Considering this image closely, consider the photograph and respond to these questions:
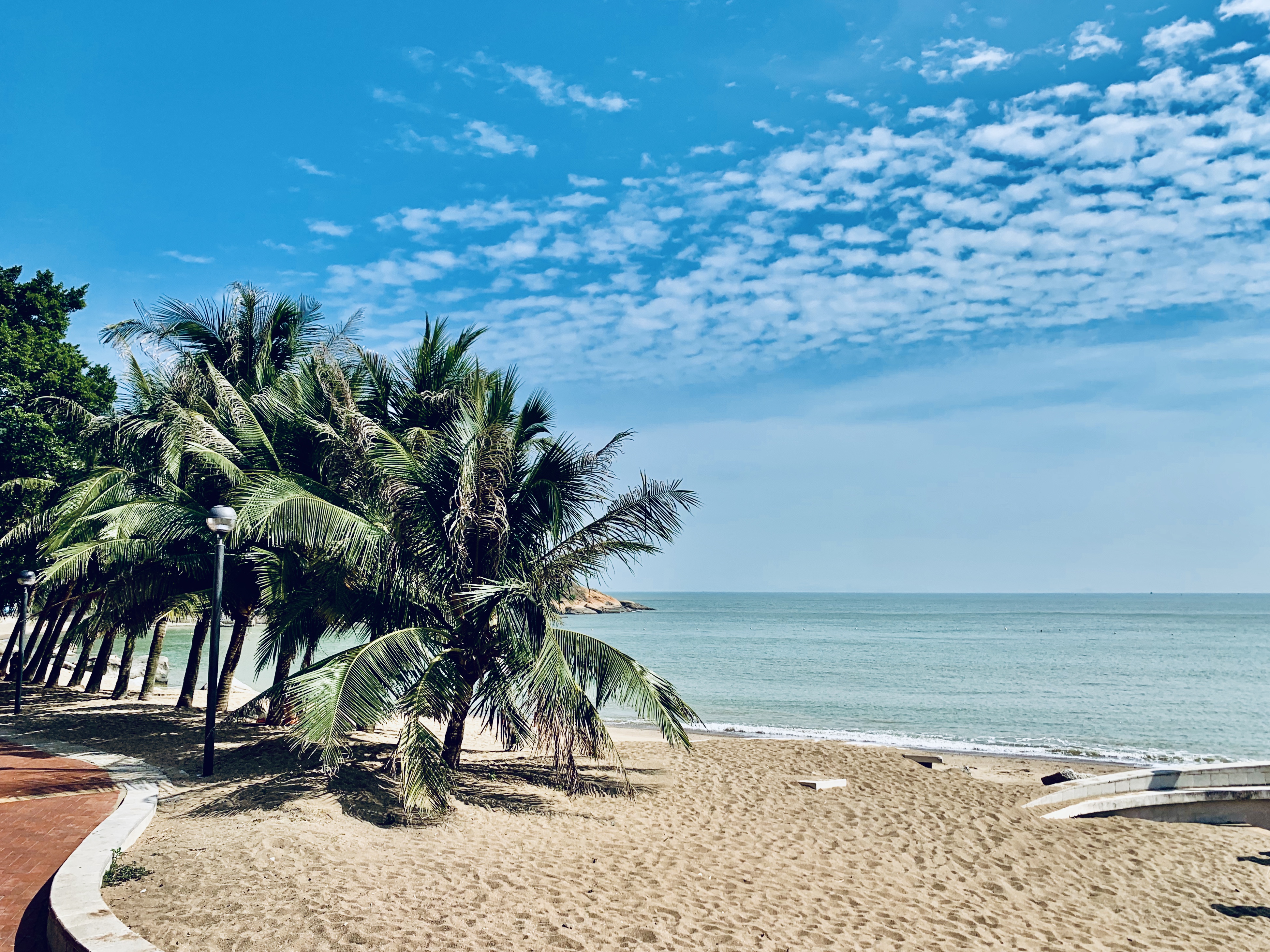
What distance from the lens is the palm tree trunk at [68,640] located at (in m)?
17.7

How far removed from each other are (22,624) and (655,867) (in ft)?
46.8

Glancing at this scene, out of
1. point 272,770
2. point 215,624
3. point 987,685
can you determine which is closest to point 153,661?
point 272,770

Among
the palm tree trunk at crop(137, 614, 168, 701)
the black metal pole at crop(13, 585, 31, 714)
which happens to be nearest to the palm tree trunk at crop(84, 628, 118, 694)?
the palm tree trunk at crop(137, 614, 168, 701)

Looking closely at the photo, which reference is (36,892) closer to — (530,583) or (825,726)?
(530,583)

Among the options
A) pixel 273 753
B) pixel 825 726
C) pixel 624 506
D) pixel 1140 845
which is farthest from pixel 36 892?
pixel 825 726

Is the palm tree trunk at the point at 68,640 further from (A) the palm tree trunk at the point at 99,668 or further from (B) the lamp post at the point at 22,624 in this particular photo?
(B) the lamp post at the point at 22,624

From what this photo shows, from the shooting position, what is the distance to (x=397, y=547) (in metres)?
10.5

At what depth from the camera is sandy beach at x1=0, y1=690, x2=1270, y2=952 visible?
5.79 meters

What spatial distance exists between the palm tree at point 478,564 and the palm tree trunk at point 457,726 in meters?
0.03

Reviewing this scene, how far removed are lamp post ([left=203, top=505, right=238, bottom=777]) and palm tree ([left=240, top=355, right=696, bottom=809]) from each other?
340mm

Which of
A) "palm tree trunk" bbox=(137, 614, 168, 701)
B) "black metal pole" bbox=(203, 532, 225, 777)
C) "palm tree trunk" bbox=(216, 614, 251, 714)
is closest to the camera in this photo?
"black metal pole" bbox=(203, 532, 225, 777)

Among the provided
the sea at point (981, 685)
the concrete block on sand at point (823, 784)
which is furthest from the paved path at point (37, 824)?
the sea at point (981, 685)

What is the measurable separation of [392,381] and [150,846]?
26.0 ft

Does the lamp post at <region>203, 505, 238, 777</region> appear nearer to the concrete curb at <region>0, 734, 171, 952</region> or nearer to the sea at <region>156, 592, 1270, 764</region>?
the concrete curb at <region>0, 734, 171, 952</region>
